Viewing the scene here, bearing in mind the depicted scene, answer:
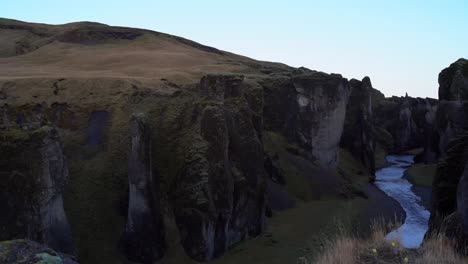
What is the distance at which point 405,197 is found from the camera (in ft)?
204

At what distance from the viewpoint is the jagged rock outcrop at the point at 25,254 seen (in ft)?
32.2

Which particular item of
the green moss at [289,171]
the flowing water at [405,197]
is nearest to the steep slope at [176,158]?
the green moss at [289,171]

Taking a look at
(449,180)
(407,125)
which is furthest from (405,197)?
(407,125)

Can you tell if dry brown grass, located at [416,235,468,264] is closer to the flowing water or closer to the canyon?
the flowing water

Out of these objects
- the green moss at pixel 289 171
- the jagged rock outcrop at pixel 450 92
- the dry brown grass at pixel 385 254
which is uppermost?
the jagged rock outcrop at pixel 450 92

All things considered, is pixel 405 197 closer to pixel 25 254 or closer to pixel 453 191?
pixel 453 191

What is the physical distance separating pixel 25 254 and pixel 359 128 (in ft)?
257

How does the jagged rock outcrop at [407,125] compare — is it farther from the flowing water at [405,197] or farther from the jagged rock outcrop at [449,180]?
the jagged rock outcrop at [449,180]

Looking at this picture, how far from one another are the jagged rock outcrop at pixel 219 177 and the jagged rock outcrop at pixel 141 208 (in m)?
2.33

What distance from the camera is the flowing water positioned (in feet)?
133

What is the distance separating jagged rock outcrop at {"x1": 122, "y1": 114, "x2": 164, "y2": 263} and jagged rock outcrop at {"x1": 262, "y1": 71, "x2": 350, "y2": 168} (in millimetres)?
36000

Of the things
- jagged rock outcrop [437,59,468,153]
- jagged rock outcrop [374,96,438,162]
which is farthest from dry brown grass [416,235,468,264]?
jagged rock outcrop [374,96,438,162]

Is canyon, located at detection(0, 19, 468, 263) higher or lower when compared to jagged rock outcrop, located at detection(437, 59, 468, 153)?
lower

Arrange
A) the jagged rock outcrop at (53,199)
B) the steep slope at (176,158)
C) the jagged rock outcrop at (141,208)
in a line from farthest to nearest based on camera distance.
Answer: the steep slope at (176,158) → the jagged rock outcrop at (141,208) → the jagged rock outcrop at (53,199)
